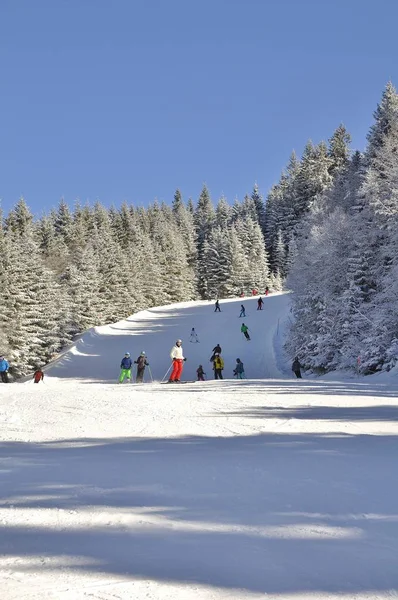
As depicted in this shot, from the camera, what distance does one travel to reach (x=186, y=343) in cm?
3662

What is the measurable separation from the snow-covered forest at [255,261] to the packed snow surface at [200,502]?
587 inches

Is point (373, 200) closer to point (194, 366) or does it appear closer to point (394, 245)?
point (394, 245)

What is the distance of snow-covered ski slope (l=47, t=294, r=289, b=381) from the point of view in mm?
31109

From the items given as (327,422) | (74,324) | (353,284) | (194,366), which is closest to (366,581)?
(327,422)

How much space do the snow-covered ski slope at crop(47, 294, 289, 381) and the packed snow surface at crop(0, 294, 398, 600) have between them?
67.6 ft

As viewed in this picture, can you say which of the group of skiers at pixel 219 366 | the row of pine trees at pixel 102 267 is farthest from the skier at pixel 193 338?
the row of pine trees at pixel 102 267

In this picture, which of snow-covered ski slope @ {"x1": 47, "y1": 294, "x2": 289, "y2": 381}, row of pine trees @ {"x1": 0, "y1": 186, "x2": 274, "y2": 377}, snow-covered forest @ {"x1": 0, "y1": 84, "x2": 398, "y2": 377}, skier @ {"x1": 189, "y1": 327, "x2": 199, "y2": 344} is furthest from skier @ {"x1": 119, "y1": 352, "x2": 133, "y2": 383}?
row of pine trees @ {"x1": 0, "y1": 186, "x2": 274, "y2": 377}

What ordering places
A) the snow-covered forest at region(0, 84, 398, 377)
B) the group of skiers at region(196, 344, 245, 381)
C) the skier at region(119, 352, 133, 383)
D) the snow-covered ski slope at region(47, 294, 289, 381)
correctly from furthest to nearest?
the snow-covered ski slope at region(47, 294, 289, 381), the snow-covered forest at region(0, 84, 398, 377), the group of skiers at region(196, 344, 245, 381), the skier at region(119, 352, 133, 383)

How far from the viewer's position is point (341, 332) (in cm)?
2530

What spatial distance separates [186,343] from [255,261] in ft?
149

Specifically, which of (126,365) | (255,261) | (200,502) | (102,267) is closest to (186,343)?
(126,365)

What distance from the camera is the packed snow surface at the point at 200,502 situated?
2.90 m

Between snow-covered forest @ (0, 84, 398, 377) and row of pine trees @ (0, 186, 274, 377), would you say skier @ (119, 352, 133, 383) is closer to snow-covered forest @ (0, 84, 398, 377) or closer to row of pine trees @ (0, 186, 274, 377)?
snow-covered forest @ (0, 84, 398, 377)

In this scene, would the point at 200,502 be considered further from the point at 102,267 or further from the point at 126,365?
the point at 102,267
